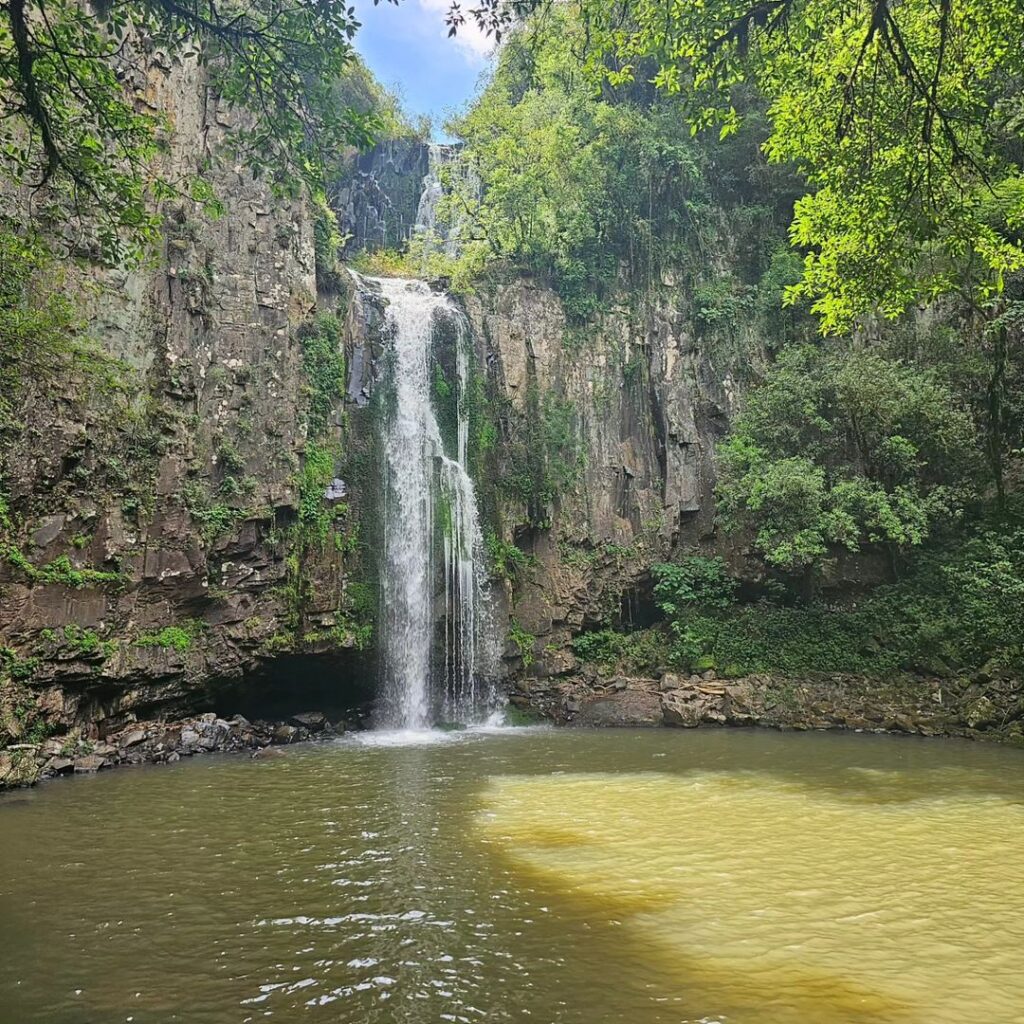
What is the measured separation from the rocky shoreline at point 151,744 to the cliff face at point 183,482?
1.38 ft

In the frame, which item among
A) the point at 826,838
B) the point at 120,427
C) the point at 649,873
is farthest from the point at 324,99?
the point at 120,427

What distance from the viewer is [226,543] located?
47.0ft

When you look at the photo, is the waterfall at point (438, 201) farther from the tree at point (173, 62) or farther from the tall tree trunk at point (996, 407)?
the tree at point (173, 62)

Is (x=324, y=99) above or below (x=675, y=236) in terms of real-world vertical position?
below

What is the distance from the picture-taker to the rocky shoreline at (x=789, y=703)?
44.1 ft

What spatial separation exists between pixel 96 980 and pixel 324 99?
6269 millimetres

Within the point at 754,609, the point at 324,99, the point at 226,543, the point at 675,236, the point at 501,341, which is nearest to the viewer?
the point at 324,99

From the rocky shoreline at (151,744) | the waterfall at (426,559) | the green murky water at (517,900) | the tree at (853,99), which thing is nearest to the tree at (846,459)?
the waterfall at (426,559)

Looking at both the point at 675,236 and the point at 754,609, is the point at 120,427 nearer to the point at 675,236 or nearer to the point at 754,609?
the point at 754,609

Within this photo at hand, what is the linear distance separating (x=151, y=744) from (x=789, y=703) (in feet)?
40.5

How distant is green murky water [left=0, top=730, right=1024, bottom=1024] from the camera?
3.91m

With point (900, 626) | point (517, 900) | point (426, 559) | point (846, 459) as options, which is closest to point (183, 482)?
point (426, 559)

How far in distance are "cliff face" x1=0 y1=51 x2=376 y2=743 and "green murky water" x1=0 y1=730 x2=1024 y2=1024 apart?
3023 millimetres

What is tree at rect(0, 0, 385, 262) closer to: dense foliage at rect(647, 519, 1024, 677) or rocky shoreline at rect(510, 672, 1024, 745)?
rocky shoreline at rect(510, 672, 1024, 745)
